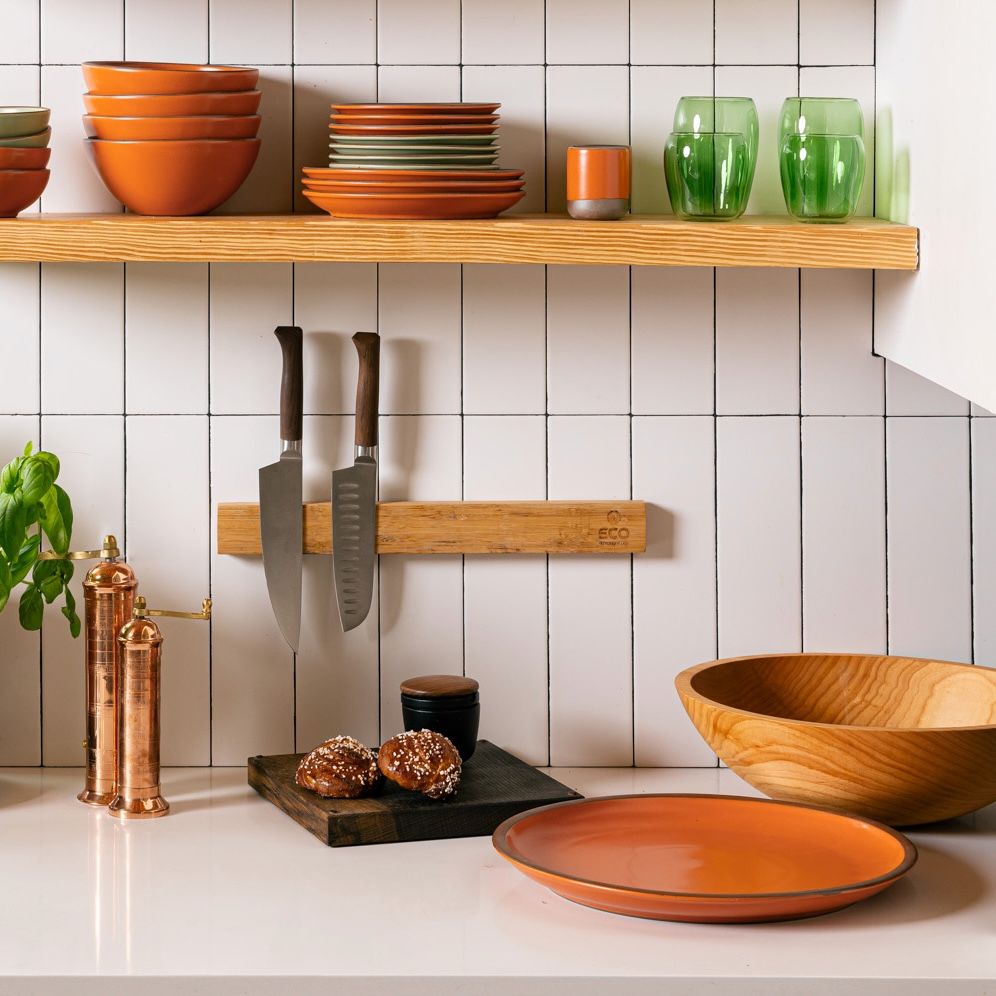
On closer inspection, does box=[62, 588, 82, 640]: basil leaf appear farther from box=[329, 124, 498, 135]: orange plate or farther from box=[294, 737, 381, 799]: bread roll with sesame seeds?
box=[329, 124, 498, 135]: orange plate

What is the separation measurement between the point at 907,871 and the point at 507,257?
72cm

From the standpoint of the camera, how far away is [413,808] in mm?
1504

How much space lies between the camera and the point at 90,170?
5.69ft

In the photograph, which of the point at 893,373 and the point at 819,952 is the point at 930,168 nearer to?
the point at 893,373

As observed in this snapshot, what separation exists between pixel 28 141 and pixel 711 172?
0.73 meters

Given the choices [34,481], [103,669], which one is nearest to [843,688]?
[103,669]

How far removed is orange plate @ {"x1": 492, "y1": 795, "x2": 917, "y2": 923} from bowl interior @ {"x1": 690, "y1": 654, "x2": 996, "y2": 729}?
0.71 ft

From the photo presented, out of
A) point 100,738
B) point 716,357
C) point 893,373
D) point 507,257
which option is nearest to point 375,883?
point 100,738

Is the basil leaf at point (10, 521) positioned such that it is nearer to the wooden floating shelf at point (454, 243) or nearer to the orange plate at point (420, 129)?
the wooden floating shelf at point (454, 243)

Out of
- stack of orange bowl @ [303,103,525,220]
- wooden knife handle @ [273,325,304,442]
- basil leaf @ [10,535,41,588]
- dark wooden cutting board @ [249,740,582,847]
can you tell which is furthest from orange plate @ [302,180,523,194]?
dark wooden cutting board @ [249,740,582,847]

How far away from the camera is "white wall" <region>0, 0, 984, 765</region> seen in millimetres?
1731

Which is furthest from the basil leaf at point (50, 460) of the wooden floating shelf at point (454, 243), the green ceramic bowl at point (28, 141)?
the green ceramic bowl at point (28, 141)

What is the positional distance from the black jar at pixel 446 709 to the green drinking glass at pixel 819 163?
0.65 meters

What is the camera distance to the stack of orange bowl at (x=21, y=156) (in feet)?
4.99
